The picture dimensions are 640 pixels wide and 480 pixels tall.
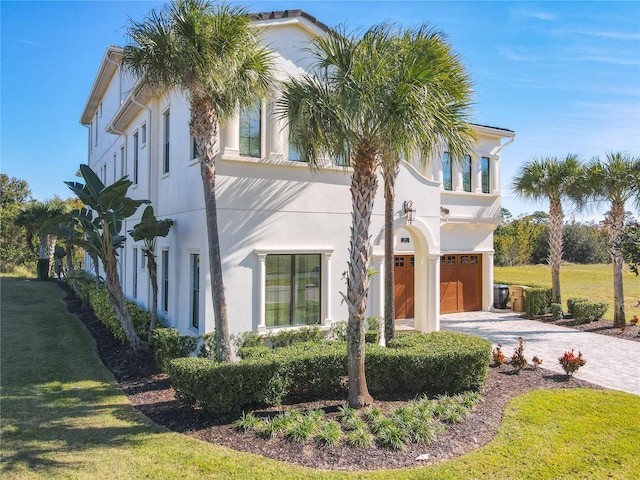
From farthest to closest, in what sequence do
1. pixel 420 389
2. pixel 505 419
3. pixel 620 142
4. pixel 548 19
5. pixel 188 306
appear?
pixel 620 142
pixel 188 306
pixel 548 19
pixel 420 389
pixel 505 419

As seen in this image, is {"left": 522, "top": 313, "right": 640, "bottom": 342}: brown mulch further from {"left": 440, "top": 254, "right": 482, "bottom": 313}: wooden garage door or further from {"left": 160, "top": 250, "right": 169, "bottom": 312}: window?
{"left": 160, "top": 250, "right": 169, "bottom": 312}: window

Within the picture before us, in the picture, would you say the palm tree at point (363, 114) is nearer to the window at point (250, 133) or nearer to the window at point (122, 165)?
the window at point (250, 133)

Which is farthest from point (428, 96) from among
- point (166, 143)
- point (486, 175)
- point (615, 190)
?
point (486, 175)

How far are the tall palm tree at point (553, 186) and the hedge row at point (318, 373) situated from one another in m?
12.1

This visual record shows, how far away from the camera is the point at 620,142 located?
17.1 metres

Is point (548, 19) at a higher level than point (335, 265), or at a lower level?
higher

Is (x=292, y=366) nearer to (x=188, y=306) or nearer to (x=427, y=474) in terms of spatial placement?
(x=427, y=474)

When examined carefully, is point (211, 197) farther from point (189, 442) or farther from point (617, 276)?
point (617, 276)

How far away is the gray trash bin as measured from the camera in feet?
67.4

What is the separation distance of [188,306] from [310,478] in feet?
21.0

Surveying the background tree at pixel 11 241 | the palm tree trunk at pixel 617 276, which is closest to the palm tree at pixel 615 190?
the palm tree trunk at pixel 617 276

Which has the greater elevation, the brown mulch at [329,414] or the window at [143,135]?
the window at [143,135]

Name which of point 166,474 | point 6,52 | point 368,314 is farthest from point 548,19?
point 6,52

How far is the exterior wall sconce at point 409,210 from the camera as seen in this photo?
12422mm
